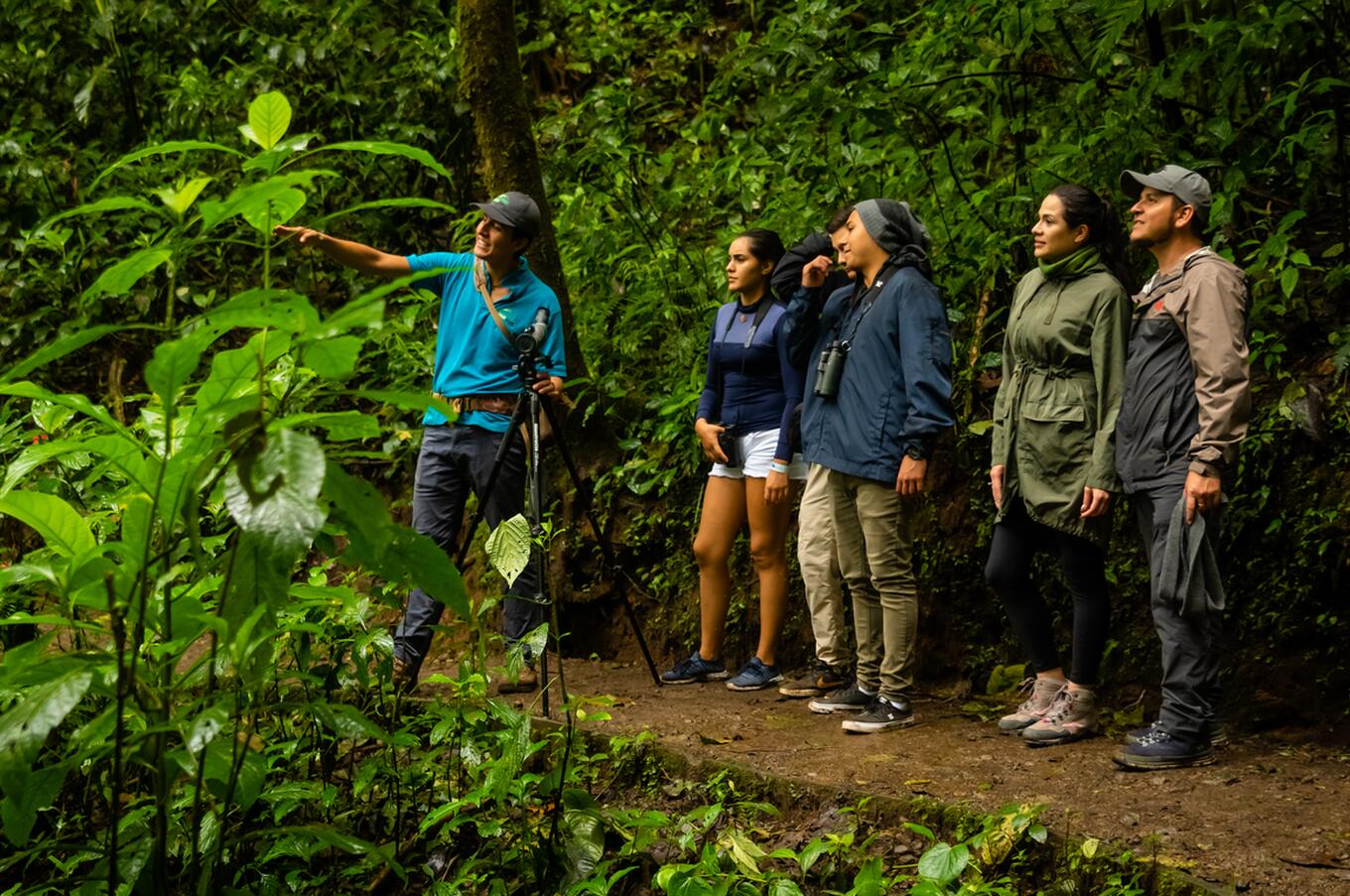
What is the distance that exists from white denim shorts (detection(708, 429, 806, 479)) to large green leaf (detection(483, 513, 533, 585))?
2.21 m

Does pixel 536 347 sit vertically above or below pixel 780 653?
above

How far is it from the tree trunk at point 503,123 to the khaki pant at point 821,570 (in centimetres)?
212

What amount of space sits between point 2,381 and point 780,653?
4.50 metres

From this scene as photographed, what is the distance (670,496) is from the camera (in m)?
6.60

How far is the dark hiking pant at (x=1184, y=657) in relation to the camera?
4035mm

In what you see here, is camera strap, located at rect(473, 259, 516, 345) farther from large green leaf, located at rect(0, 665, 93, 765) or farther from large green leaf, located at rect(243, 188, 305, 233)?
large green leaf, located at rect(0, 665, 93, 765)

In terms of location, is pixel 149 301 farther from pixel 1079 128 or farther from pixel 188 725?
pixel 188 725

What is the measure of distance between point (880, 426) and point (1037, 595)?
2.87 feet

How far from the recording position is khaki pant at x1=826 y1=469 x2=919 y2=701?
4.78 metres

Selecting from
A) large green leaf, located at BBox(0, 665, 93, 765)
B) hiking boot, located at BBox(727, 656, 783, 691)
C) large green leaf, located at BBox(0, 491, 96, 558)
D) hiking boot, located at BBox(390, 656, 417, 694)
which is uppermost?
large green leaf, located at BBox(0, 491, 96, 558)

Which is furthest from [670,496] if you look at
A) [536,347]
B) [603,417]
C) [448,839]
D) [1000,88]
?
[448,839]

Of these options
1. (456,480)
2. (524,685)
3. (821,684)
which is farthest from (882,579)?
(456,480)

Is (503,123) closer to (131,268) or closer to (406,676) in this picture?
(406,676)

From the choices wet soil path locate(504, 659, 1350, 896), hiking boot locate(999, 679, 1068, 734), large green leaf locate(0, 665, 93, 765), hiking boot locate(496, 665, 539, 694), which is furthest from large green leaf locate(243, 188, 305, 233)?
hiking boot locate(496, 665, 539, 694)
